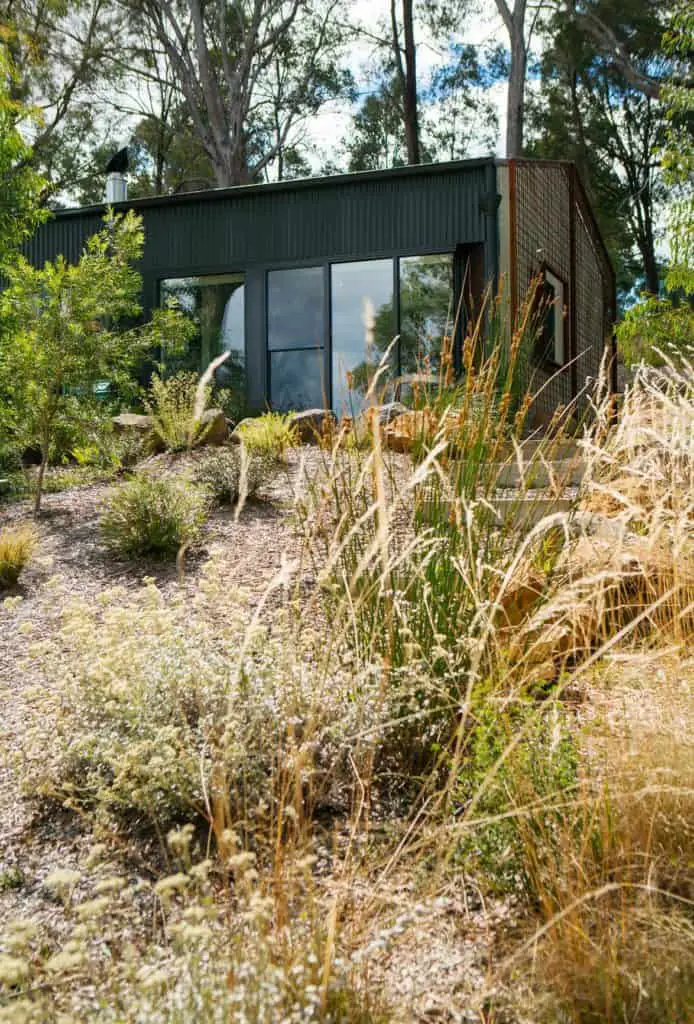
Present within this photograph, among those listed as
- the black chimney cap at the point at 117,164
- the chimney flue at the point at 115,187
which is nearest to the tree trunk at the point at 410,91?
the black chimney cap at the point at 117,164

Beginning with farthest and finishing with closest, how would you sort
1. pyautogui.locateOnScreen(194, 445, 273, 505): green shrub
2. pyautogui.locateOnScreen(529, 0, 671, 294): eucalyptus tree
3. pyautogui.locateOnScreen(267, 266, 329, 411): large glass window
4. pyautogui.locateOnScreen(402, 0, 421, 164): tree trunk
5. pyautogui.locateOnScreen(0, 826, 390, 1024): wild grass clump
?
pyautogui.locateOnScreen(402, 0, 421, 164): tree trunk → pyautogui.locateOnScreen(529, 0, 671, 294): eucalyptus tree → pyautogui.locateOnScreen(267, 266, 329, 411): large glass window → pyautogui.locateOnScreen(194, 445, 273, 505): green shrub → pyautogui.locateOnScreen(0, 826, 390, 1024): wild grass clump

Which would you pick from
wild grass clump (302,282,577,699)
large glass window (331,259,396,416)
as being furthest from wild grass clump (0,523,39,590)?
large glass window (331,259,396,416)

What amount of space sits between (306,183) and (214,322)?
6.47 ft

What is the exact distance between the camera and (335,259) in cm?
1070

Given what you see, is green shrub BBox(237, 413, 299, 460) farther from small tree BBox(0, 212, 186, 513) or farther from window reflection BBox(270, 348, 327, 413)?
window reflection BBox(270, 348, 327, 413)

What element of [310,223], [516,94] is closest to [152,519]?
[310,223]

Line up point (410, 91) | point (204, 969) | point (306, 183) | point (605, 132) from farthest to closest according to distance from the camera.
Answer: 1. point (605, 132)
2. point (410, 91)
3. point (306, 183)
4. point (204, 969)

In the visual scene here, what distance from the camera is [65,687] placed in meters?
2.63

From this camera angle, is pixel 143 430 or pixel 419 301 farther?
pixel 419 301

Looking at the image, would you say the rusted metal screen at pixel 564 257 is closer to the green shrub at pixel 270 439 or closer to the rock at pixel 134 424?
the green shrub at pixel 270 439

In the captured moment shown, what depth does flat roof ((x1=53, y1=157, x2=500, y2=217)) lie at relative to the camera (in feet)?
32.9

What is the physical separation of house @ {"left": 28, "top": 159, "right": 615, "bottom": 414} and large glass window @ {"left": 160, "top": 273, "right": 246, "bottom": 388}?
2cm

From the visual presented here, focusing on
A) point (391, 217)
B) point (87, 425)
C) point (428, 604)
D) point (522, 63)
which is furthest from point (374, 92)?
point (428, 604)

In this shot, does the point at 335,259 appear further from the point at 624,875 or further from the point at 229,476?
the point at 624,875
